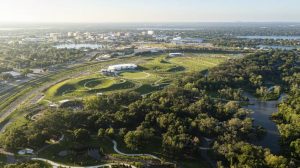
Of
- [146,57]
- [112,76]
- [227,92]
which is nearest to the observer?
[227,92]

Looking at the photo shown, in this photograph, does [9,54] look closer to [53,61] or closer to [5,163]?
[53,61]

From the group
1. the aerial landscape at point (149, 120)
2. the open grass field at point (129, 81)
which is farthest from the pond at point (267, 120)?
the open grass field at point (129, 81)

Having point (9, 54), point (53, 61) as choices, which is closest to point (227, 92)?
point (53, 61)

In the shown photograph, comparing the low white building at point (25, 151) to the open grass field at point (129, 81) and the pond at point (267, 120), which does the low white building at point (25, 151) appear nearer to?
the open grass field at point (129, 81)

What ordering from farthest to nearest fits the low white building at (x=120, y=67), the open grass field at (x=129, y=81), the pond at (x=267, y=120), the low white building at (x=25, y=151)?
the low white building at (x=120, y=67), the open grass field at (x=129, y=81), the pond at (x=267, y=120), the low white building at (x=25, y=151)

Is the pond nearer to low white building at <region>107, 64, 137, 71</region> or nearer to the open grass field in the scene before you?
the open grass field
